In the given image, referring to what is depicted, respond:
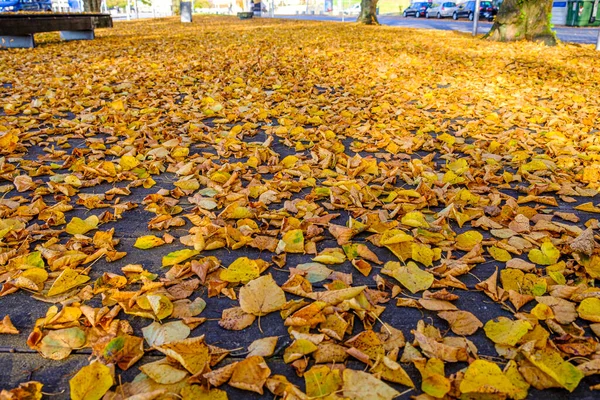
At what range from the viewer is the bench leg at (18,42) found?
30.7 feet

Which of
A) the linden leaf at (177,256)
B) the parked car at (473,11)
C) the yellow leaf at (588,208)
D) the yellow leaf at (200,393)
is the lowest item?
the yellow leaf at (200,393)

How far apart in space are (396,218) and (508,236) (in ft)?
1.67

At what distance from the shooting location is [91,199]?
2480mm

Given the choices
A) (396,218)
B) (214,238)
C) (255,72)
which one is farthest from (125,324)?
(255,72)

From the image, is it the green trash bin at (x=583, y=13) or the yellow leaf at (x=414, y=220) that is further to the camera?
the green trash bin at (x=583, y=13)

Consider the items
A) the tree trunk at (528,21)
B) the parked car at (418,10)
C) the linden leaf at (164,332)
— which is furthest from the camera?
the parked car at (418,10)

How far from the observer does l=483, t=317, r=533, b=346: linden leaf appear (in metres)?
1.45

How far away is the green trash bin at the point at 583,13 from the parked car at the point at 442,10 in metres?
13.2

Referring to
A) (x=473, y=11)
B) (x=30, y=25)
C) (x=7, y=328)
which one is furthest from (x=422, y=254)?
(x=473, y=11)

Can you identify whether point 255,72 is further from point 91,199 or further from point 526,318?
Answer: point 526,318

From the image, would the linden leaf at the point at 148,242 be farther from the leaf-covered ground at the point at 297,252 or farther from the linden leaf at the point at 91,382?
the linden leaf at the point at 91,382

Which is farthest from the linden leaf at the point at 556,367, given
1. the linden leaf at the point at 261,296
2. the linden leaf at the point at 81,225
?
the linden leaf at the point at 81,225

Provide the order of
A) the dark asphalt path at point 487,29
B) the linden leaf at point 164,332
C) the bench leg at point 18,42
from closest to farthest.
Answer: the linden leaf at point 164,332 < the bench leg at point 18,42 < the dark asphalt path at point 487,29

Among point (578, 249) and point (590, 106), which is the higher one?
point (590, 106)
